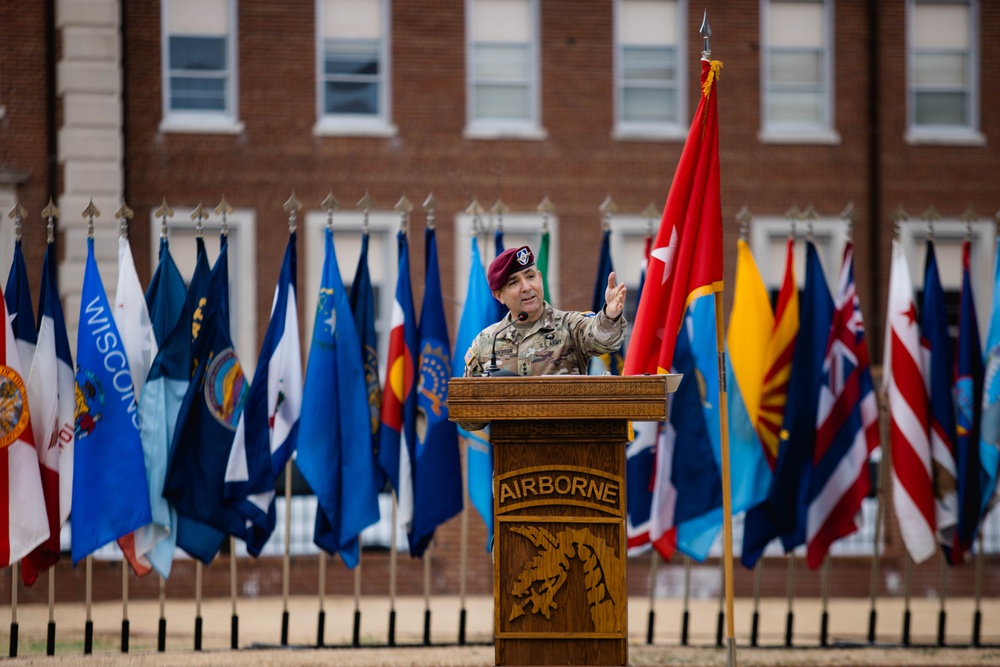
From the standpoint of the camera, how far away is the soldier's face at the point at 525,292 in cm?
750

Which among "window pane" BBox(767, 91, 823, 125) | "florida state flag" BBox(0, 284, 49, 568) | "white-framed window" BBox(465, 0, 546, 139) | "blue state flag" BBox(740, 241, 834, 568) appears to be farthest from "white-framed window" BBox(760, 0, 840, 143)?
"florida state flag" BBox(0, 284, 49, 568)

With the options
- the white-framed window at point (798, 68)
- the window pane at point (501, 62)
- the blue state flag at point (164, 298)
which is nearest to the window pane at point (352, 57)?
the window pane at point (501, 62)

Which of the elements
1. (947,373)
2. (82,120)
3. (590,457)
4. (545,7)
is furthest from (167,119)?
(590,457)

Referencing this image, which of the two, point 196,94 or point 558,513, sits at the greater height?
point 196,94

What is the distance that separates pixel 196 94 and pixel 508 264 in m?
11.9

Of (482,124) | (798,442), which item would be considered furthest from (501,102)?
(798,442)

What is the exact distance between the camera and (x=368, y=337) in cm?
1128

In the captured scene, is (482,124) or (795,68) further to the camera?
(795,68)

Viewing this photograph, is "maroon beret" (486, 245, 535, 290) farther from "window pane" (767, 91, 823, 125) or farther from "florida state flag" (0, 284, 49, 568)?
"window pane" (767, 91, 823, 125)

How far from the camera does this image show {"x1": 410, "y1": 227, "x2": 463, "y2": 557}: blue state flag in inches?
434

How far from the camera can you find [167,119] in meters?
18.2

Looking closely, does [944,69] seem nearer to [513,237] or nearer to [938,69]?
[938,69]

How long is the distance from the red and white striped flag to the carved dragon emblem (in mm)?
4822

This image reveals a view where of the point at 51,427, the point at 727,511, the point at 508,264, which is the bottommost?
the point at 727,511
